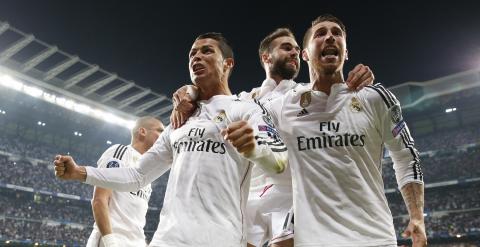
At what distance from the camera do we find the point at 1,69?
31.4 meters

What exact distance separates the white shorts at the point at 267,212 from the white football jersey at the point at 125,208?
2002 millimetres

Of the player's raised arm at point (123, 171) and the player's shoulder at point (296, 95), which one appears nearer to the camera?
the player's raised arm at point (123, 171)

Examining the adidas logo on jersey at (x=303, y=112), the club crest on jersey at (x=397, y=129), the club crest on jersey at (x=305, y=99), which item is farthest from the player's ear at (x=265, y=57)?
the club crest on jersey at (x=397, y=129)

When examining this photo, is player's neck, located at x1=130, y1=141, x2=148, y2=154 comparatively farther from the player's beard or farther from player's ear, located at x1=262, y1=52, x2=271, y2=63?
the player's beard

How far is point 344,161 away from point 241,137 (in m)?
0.95

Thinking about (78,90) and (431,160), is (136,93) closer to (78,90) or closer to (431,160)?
(78,90)

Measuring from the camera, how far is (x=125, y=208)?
529 centimetres

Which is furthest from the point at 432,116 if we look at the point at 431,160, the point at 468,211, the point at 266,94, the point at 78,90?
the point at 266,94

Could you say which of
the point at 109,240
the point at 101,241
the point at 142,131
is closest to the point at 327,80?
the point at 109,240

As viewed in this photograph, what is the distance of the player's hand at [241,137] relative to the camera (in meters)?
2.36

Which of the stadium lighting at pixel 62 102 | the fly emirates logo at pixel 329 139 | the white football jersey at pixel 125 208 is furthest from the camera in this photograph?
the stadium lighting at pixel 62 102

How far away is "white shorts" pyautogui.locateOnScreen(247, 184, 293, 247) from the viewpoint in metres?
3.50

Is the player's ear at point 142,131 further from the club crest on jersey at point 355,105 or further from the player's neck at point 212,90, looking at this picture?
the club crest on jersey at point 355,105

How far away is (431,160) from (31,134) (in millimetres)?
33152
